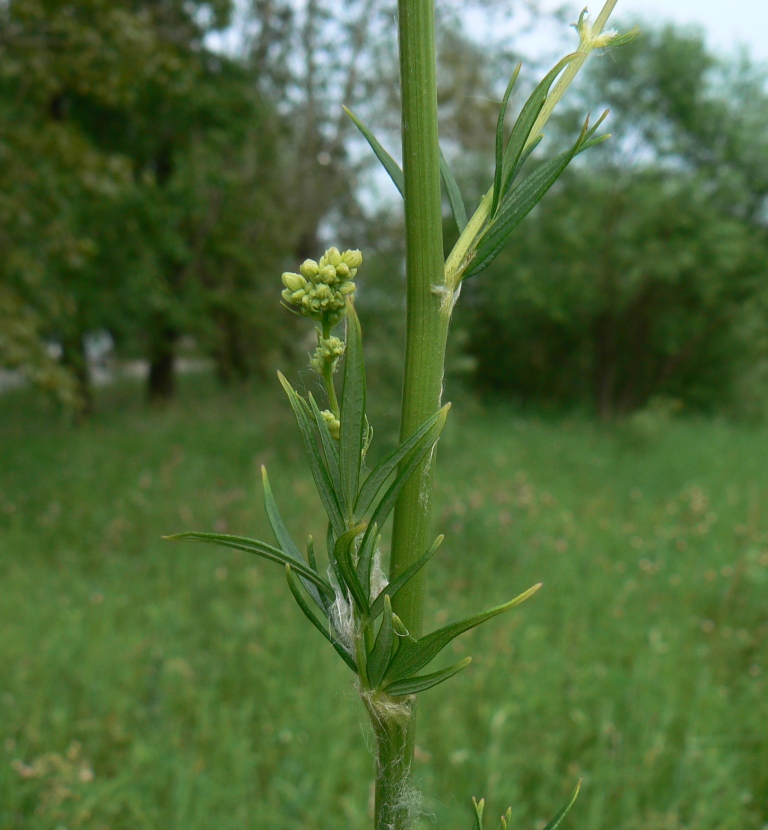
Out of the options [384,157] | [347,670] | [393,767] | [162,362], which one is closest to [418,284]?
[384,157]

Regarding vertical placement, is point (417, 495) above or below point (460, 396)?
above

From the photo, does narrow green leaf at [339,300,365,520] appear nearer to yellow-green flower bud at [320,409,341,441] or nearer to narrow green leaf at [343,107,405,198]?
yellow-green flower bud at [320,409,341,441]

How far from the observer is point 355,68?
9656 mm

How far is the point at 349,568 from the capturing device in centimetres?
A: 48

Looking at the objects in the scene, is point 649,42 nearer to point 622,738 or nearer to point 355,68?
point 355,68

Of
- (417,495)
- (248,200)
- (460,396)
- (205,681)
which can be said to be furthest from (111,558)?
(248,200)

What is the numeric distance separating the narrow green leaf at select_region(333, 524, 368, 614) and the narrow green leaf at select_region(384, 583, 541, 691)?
4 cm

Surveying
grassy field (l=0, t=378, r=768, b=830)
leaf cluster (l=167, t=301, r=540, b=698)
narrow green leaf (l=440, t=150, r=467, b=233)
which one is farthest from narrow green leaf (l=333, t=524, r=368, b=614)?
grassy field (l=0, t=378, r=768, b=830)

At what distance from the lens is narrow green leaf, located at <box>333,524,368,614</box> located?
1.52 feet

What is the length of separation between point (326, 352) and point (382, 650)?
19cm

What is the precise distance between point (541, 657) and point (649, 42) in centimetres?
818

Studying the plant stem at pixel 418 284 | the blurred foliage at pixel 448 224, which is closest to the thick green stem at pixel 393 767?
the plant stem at pixel 418 284

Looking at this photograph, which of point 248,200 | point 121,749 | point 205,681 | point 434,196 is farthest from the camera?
point 248,200

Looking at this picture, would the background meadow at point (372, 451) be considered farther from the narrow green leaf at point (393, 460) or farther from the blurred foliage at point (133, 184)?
the narrow green leaf at point (393, 460)
